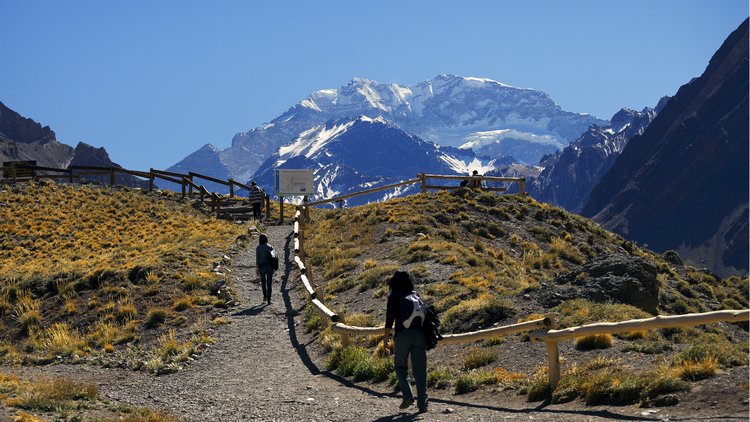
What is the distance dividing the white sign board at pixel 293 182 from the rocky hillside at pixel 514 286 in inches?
80.6

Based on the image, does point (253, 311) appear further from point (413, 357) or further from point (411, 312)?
point (411, 312)

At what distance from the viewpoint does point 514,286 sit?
78.0 feet

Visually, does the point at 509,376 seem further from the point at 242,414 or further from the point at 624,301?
the point at 624,301

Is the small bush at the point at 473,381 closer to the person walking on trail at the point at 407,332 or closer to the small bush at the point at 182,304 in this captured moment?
the person walking on trail at the point at 407,332

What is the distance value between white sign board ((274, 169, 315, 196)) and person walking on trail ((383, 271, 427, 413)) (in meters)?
32.8

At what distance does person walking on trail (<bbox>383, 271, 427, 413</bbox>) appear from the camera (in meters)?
12.8

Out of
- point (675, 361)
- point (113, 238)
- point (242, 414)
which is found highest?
point (113, 238)

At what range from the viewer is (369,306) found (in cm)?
2348

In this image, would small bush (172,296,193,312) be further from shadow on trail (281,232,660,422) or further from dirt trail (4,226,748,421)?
shadow on trail (281,232,660,422)

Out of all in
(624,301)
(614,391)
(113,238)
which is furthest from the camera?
(113,238)

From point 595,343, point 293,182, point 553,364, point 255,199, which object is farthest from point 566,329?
point 293,182

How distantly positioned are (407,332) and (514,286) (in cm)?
1135

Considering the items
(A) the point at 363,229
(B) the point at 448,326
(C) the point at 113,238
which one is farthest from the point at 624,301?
(C) the point at 113,238

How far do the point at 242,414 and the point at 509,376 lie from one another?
418cm
